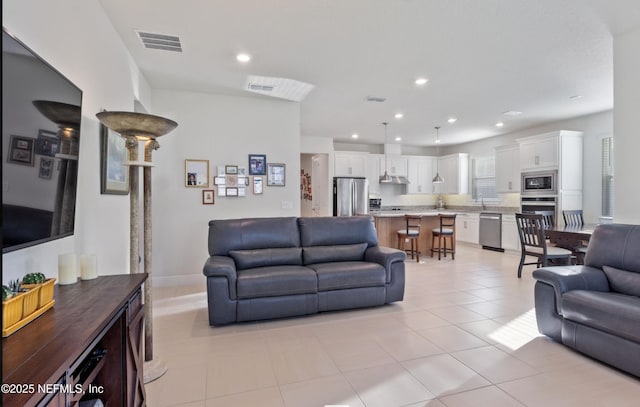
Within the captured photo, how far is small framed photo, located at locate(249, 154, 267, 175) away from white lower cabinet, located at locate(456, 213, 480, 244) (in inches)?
222

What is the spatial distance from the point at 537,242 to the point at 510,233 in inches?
91.7

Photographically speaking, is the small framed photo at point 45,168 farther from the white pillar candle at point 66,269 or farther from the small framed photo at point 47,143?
the white pillar candle at point 66,269

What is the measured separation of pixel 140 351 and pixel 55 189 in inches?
38.7

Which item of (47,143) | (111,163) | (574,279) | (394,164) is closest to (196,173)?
(111,163)

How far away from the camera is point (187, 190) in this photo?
4.77 metres

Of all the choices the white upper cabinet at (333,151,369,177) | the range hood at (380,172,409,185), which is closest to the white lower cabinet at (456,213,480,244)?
the range hood at (380,172,409,185)

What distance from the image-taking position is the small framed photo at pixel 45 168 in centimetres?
144

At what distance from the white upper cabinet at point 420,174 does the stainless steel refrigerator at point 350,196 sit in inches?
65.6

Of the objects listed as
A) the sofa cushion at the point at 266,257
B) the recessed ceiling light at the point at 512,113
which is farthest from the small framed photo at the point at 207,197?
the recessed ceiling light at the point at 512,113

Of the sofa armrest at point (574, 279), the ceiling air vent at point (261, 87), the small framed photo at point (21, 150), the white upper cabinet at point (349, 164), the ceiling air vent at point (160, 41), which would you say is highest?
the ceiling air vent at point (261, 87)

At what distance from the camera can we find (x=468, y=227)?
8422 mm

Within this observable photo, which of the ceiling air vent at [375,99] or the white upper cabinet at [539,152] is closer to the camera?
the ceiling air vent at [375,99]

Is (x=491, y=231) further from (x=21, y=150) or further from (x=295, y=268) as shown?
(x=21, y=150)

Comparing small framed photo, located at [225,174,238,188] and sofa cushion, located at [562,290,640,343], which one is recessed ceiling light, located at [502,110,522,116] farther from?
small framed photo, located at [225,174,238,188]
